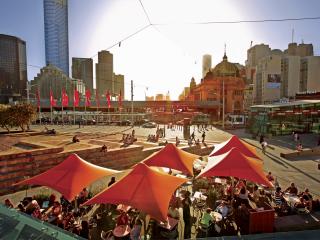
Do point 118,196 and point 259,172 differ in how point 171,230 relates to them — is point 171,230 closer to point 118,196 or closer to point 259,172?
point 118,196

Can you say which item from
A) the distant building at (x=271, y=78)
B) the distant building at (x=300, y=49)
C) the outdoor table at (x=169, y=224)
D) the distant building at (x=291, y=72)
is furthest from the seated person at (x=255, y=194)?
the distant building at (x=300, y=49)

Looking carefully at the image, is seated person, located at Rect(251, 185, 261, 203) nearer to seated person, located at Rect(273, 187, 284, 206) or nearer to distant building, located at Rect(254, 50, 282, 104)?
seated person, located at Rect(273, 187, 284, 206)

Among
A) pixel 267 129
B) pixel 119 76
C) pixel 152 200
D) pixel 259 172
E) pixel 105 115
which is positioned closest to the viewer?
pixel 152 200

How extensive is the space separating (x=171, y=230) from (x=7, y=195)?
917cm

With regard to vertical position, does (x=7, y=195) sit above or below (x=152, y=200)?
below

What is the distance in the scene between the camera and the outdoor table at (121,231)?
7.30m

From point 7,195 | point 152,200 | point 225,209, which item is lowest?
point 7,195

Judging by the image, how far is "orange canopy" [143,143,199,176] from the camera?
37.3ft

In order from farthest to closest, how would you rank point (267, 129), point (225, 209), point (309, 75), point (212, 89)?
point (309, 75), point (212, 89), point (267, 129), point (225, 209)

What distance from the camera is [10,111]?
2914 cm

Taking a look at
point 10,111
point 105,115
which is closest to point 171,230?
point 10,111

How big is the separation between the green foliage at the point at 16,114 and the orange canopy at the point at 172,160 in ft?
78.3

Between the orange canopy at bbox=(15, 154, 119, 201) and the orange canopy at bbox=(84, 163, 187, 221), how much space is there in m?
1.40

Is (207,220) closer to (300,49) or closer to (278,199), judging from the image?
(278,199)
